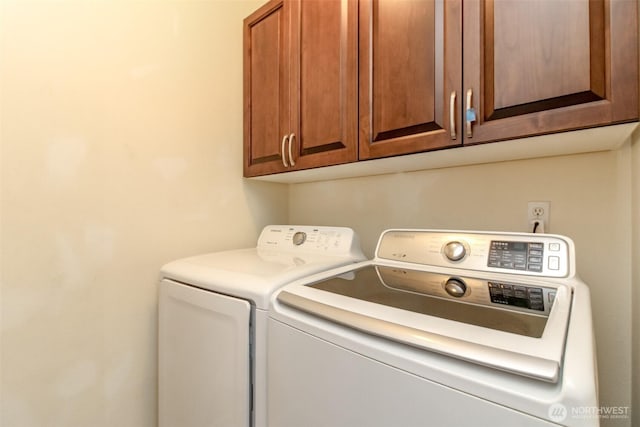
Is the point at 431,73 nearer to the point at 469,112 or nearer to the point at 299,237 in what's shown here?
the point at 469,112

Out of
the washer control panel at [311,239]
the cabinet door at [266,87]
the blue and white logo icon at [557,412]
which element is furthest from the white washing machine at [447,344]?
the cabinet door at [266,87]

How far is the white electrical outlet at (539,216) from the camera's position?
1.03m

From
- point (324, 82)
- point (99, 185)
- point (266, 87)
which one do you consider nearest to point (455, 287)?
point (324, 82)

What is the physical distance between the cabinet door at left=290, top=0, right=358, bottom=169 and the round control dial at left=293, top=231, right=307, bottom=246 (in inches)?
13.0

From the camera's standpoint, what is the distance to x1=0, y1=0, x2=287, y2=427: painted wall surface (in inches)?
36.7

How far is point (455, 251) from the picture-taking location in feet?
3.24

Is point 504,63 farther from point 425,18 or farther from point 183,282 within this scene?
point 183,282

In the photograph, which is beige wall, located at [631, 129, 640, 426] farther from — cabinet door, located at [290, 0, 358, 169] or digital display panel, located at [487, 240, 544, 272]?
cabinet door, located at [290, 0, 358, 169]

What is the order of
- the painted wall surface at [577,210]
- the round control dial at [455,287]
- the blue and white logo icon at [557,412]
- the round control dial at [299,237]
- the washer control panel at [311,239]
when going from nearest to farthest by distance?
1. the blue and white logo icon at [557,412]
2. the round control dial at [455,287]
3. the painted wall surface at [577,210]
4. the washer control panel at [311,239]
5. the round control dial at [299,237]

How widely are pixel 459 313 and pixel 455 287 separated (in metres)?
0.20

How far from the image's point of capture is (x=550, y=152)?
3.19 feet

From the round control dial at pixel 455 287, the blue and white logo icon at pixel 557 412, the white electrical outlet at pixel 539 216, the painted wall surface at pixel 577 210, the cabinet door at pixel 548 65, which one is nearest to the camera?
the blue and white logo icon at pixel 557 412

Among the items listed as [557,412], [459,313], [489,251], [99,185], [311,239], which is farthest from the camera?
[311,239]

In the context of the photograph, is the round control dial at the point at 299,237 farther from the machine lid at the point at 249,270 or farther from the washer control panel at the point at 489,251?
the washer control panel at the point at 489,251
